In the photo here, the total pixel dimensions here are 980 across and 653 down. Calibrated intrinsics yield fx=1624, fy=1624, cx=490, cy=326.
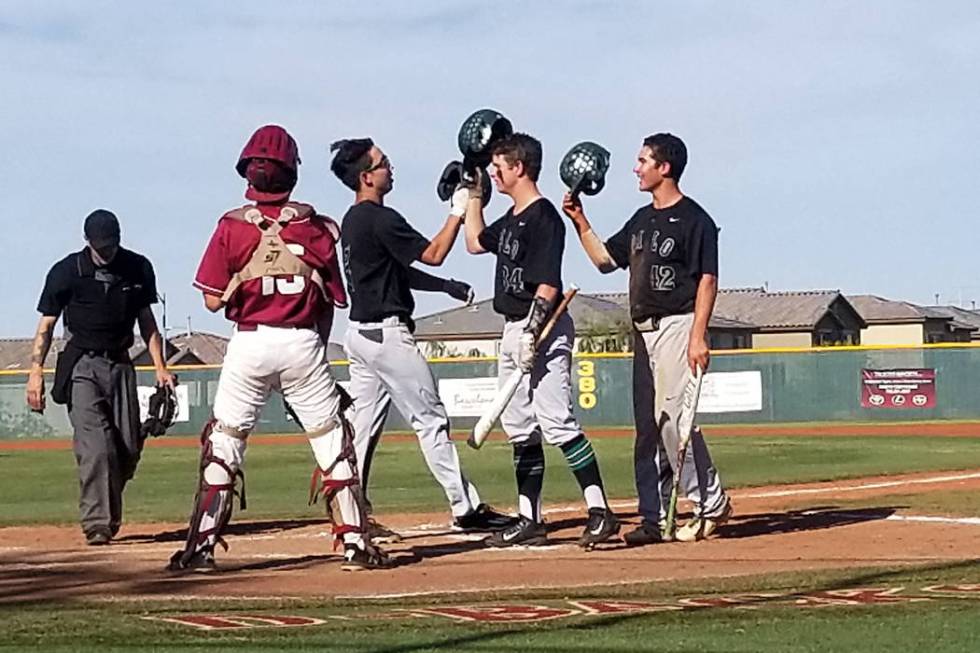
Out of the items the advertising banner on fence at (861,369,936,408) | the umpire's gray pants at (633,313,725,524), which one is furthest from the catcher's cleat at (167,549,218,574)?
the advertising banner on fence at (861,369,936,408)

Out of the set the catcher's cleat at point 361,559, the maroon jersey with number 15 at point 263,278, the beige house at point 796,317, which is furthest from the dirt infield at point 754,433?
the beige house at point 796,317

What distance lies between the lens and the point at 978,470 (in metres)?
15.7

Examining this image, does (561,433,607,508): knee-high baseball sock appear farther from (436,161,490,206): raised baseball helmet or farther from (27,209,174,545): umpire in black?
(27,209,174,545): umpire in black

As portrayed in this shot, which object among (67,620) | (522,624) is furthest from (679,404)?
(67,620)

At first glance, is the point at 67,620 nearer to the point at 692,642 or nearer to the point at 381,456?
the point at 692,642

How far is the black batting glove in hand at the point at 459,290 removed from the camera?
9.41 m

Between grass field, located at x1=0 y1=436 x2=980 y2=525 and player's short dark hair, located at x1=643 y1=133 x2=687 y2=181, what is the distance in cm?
412

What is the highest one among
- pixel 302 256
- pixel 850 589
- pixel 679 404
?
pixel 302 256

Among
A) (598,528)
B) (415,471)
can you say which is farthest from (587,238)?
(415,471)

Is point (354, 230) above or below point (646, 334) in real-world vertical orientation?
above

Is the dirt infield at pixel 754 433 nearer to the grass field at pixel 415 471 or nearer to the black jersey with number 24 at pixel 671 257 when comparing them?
the grass field at pixel 415 471

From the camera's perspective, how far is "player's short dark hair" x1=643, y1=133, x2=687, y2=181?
882 cm

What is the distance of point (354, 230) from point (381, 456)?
1406 centimetres

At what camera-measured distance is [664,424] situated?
8828 mm
